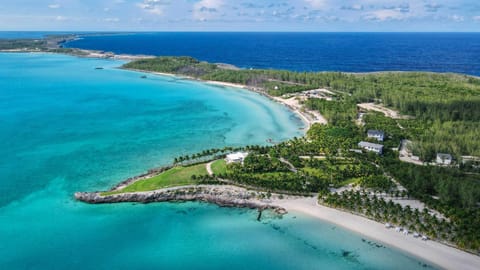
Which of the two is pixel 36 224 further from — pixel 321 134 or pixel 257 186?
pixel 321 134

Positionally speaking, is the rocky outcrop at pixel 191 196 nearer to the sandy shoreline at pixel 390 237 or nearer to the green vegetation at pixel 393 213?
the sandy shoreline at pixel 390 237

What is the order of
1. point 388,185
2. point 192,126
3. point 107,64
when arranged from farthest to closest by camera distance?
1. point 107,64
2. point 192,126
3. point 388,185

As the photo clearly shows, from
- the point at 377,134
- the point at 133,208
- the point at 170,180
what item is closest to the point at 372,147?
the point at 377,134

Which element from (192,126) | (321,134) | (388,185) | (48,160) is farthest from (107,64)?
(388,185)

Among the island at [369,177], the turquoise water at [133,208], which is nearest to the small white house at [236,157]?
the island at [369,177]

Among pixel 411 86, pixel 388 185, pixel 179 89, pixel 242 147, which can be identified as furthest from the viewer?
pixel 179 89

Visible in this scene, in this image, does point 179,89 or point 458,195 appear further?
point 179,89
